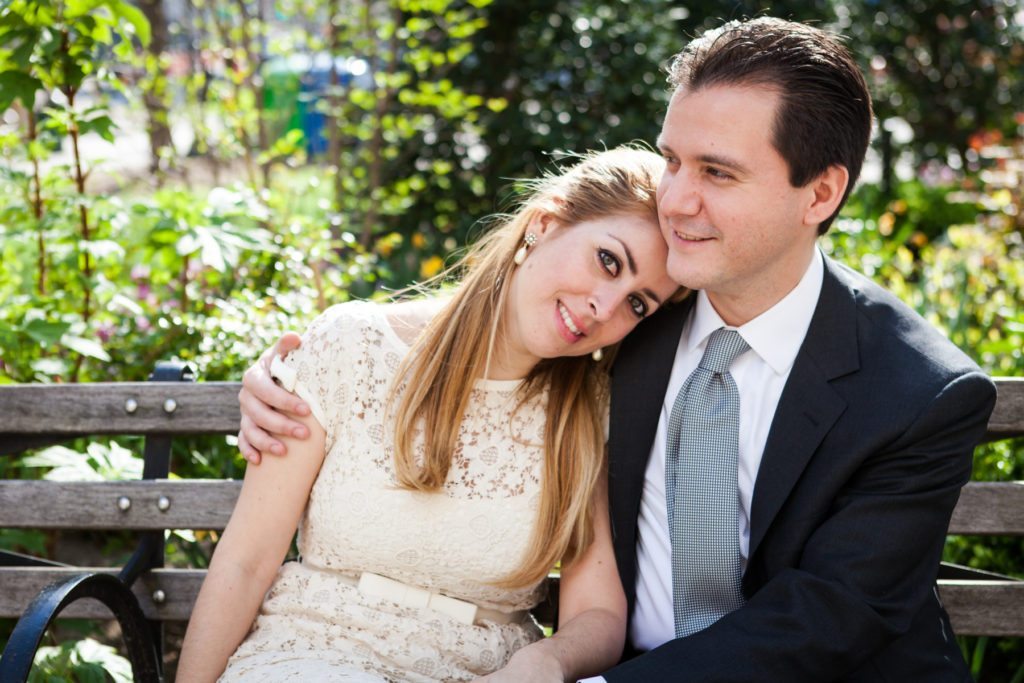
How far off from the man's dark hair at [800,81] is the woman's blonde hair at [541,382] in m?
0.32

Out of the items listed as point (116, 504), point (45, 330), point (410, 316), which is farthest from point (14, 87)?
point (410, 316)

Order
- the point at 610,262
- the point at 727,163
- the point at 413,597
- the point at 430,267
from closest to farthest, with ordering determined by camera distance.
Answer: the point at 727,163 < the point at 610,262 < the point at 413,597 < the point at 430,267

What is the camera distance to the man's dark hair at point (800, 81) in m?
2.33

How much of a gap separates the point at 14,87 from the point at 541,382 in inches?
66.2

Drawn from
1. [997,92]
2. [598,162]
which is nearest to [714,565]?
[598,162]

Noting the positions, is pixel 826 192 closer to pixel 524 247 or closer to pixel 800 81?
pixel 800 81

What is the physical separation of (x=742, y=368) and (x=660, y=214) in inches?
16.2

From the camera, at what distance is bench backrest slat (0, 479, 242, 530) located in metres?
2.85

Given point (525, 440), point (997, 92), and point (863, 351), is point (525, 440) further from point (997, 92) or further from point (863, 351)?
point (997, 92)

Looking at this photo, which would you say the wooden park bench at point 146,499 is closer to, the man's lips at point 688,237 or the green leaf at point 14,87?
the green leaf at point 14,87

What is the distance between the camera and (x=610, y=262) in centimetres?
248

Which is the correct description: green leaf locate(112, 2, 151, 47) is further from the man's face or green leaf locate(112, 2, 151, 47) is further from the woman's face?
the man's face

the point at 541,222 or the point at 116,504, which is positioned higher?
the point at 541,222

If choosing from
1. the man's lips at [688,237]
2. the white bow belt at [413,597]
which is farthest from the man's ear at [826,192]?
the white bow belt at [413,597]
